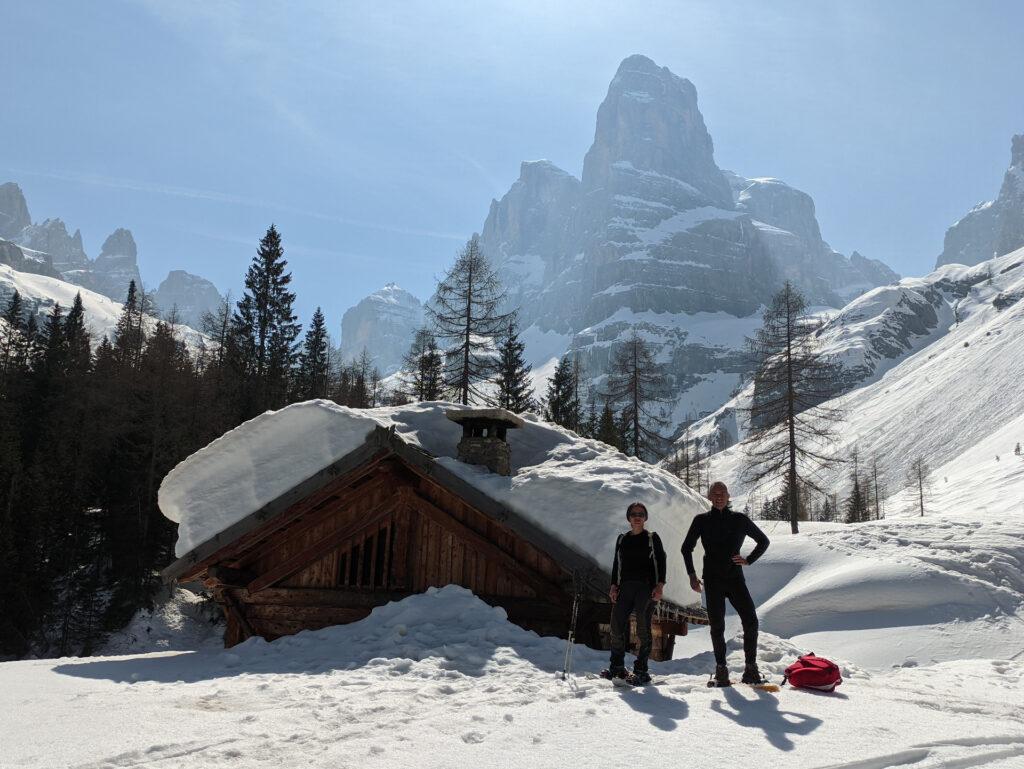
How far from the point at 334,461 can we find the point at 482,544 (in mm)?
2467

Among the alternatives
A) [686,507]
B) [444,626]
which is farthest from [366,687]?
[686,507]

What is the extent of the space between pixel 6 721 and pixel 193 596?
28290mm

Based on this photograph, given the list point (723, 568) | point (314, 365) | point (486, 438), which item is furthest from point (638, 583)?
point (314, 365)

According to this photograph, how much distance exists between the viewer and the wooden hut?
412 inches

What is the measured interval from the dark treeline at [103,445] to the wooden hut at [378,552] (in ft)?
61.2

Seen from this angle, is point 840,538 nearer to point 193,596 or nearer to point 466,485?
point 466,485

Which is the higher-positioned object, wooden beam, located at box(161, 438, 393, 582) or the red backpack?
wooden beam, located at box(161, 438, 393, 582)

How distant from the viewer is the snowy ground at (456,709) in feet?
15.2

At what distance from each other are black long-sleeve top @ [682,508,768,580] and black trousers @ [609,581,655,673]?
517 millimetres

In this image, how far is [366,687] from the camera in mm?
6609

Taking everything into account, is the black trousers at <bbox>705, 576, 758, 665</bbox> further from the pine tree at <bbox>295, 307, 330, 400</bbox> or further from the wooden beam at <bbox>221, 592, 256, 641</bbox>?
the pine tree at <bbox>295, 307, 330, 400</bbox>

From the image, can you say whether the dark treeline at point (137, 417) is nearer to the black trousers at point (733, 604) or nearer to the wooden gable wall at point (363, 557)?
the wooden gable wall at point (363, 557)

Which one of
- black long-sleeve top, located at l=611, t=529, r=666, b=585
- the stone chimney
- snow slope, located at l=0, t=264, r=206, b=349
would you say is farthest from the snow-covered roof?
snow slope, located at l=0, t=264, r=206, b=349

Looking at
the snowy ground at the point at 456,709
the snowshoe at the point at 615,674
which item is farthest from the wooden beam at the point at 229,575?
the snowshoe at the point at 615,674
